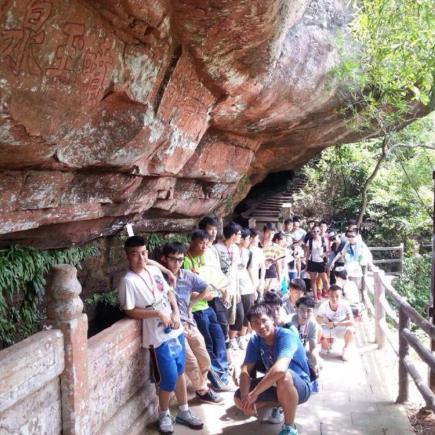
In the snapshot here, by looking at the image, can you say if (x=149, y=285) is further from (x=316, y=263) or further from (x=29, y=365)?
(x=316, y=263)

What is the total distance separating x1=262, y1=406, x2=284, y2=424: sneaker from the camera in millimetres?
4781

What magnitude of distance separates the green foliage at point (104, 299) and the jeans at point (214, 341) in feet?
6.83

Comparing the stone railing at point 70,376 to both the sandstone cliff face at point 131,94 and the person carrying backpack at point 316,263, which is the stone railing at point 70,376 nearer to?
the sandstone cliff face at point 131,94

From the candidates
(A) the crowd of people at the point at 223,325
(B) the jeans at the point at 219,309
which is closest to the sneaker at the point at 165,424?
(A) the crowd of people at the point at 223,325

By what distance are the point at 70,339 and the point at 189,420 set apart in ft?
6.06

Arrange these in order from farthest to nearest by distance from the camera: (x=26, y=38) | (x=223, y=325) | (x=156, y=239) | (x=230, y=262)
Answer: (x=156, y=239) → (x=230, y=262) → (x=223, y=325) → (x=26, y=38)

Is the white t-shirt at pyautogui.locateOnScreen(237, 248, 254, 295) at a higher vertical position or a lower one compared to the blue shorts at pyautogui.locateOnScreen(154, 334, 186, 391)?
higher

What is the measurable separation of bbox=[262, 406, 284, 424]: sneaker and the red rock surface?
2.89 meters

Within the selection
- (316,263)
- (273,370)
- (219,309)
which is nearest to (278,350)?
(273,370)

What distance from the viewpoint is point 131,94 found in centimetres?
400

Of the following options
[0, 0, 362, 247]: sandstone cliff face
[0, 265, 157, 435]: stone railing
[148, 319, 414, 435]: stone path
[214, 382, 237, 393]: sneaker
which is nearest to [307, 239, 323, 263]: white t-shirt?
[0, 0, 362, 247]: sandstone cliff face

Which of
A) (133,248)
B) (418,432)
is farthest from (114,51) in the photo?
(418,432)

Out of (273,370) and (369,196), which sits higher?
(369,196)

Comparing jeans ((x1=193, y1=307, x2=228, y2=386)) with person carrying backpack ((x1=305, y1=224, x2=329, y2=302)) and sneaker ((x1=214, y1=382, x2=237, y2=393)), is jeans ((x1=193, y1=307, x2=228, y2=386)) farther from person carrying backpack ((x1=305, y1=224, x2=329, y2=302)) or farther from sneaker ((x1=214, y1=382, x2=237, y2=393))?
person carrying backpack ((x1=305, y1=224, x2=329, y2=302))
